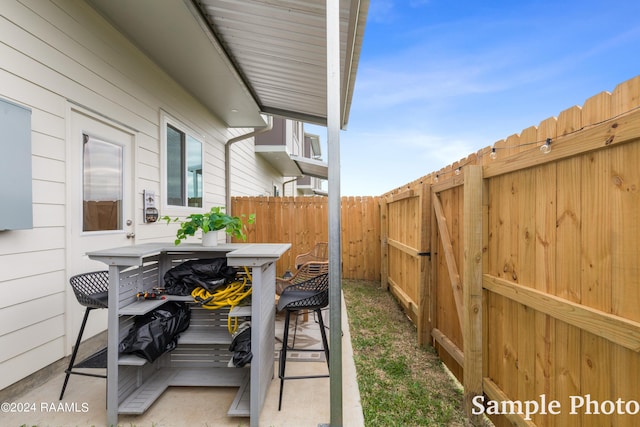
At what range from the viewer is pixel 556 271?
146cm

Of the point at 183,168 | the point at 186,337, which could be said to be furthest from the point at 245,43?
the point at 186,337

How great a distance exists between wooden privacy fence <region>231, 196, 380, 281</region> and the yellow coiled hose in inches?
160

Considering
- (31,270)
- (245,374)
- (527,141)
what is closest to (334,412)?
(245,374)

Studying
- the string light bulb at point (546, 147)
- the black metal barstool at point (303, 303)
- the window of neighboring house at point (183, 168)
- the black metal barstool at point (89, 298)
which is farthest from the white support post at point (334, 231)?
the window of neighboring house at point (183, 168)

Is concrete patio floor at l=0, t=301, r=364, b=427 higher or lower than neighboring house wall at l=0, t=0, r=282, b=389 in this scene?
lower

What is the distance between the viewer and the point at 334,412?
1852 millimetres

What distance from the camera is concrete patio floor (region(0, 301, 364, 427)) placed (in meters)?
1.96

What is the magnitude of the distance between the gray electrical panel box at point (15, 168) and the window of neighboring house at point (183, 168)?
6.42 feet

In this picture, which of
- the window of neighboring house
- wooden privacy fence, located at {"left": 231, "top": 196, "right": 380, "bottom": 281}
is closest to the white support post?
the window of neighboring house

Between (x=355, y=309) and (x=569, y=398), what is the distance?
10.2 feet

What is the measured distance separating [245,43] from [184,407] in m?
3.32

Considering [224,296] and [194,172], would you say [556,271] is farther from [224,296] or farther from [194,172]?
[194,172]

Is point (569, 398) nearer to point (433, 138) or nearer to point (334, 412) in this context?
point (334, 412)

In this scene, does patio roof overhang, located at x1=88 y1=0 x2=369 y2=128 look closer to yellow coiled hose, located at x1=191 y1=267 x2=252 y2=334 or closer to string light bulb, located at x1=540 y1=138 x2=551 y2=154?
string light bulb, located at x1=540 y1=138 x2=551 y2=154
